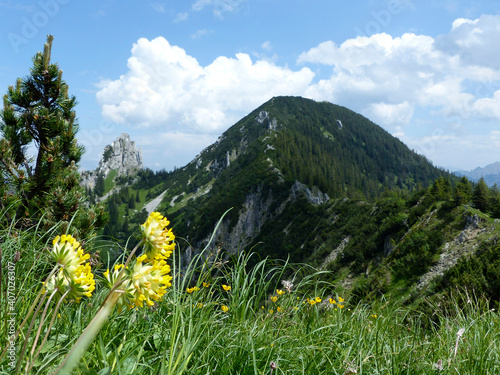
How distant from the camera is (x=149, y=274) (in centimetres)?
109

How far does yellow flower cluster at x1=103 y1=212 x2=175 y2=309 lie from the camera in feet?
→ 3.49

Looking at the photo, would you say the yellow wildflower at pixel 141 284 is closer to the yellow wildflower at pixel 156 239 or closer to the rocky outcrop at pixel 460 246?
the yellow wildflower at pixel 156 239

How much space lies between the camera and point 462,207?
3241 cm

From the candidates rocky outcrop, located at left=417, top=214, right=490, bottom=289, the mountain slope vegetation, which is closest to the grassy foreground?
the mountain slope vegetation

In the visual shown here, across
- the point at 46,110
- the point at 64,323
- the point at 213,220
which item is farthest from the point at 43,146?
the point at 213,220

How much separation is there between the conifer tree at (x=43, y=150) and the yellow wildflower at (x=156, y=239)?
485 cm

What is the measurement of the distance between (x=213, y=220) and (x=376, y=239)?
150 feet

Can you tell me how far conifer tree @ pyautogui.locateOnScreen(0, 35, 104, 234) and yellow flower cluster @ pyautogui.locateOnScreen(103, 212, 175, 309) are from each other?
486 cm

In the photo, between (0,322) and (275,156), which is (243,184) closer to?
(275,156)

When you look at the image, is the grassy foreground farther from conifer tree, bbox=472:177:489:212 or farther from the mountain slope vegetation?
conifer tree, bbox=472:177:489:212

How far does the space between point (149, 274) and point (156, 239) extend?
14 cm

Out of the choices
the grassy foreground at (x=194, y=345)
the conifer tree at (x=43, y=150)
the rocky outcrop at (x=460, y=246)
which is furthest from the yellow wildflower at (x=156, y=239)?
the rocky outcrop at (x=460, y=246)

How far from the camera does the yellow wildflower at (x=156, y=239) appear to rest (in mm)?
1175

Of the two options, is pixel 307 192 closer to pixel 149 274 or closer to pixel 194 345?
pixel 194 345
